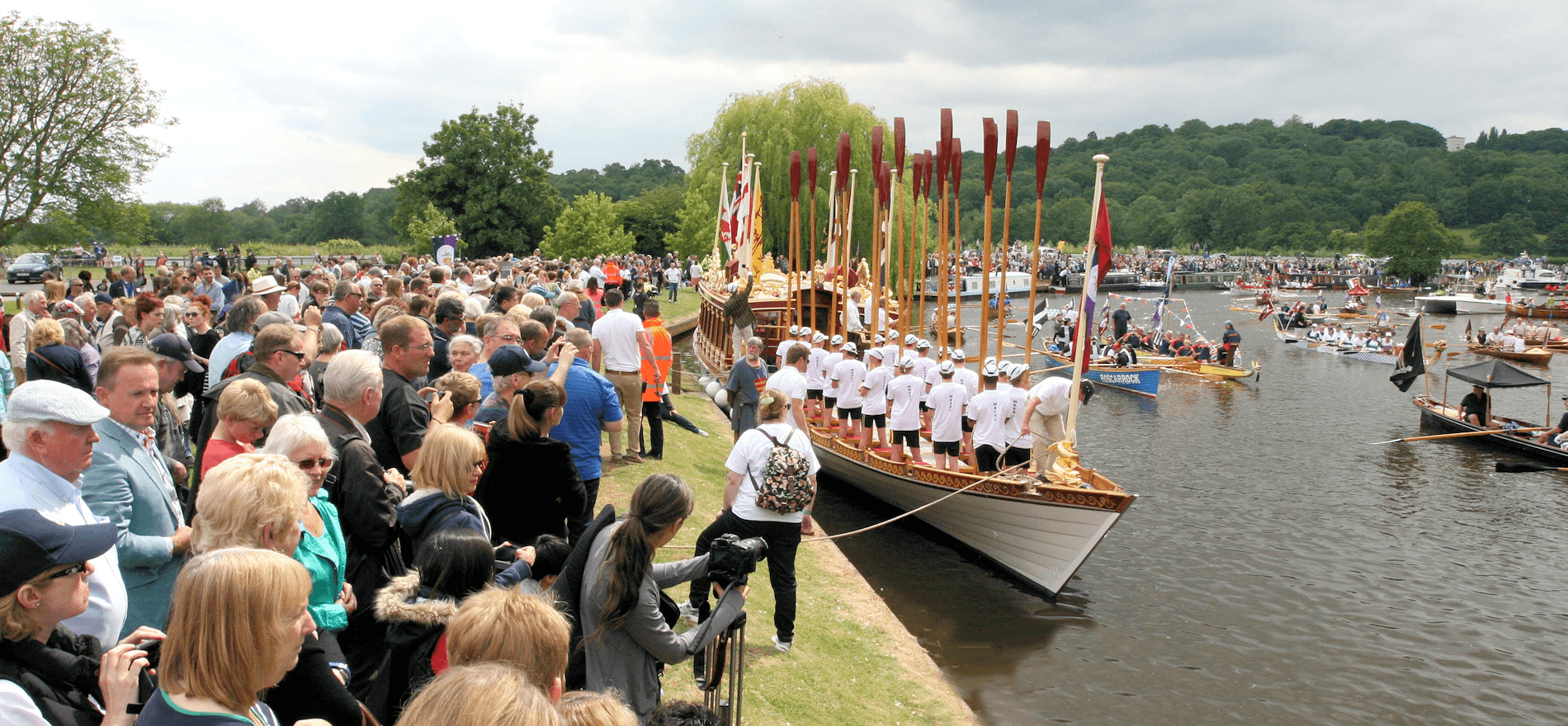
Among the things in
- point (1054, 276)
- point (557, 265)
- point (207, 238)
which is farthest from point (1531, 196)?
point (207, 238)

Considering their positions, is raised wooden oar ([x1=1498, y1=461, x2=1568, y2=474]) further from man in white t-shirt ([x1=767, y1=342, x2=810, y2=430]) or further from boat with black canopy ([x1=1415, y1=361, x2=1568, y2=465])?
man in white t-shirt ([x1=767, y1=342, x2=810, y2=430])

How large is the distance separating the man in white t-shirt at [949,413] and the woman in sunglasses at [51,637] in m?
10.6

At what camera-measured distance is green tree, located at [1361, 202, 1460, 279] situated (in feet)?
282

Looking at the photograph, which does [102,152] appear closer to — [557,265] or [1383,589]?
[557,265]

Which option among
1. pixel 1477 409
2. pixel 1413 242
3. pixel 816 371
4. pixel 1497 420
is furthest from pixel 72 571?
pixel 1413 242

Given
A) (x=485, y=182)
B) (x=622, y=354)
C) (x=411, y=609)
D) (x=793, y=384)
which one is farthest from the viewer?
(x=485, y=182)

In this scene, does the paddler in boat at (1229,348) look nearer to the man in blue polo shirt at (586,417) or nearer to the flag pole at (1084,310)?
the flag pole at (1084,310)

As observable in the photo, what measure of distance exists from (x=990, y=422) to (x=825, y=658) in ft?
16.7

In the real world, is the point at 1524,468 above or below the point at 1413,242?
below

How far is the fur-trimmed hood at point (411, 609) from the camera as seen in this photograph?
3.14 meters

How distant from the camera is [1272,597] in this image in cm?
1230

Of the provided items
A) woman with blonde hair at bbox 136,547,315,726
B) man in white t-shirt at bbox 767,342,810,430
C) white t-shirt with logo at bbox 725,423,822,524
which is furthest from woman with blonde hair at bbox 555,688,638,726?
man in white t-shirt at bbox 767,342,810,430

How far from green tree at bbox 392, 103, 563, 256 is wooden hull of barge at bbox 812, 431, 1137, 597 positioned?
149 ft

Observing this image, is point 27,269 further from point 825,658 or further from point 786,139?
point 825,658
